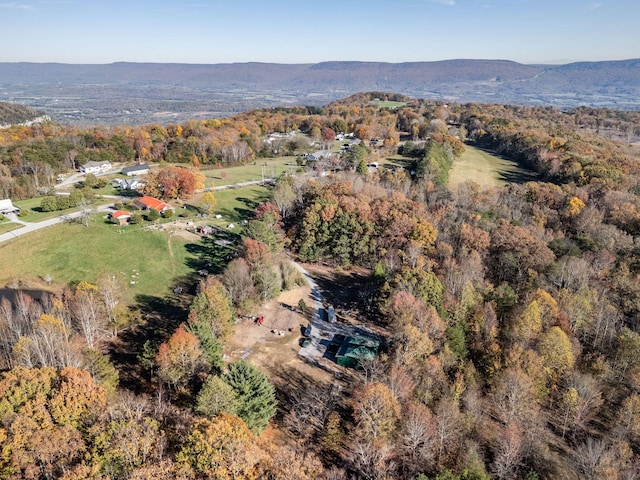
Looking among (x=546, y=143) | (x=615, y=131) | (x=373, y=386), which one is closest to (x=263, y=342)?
(x=373, y=386)

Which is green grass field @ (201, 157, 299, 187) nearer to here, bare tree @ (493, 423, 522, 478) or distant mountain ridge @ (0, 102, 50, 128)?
bare tree @ (493, 423, 522, 478)

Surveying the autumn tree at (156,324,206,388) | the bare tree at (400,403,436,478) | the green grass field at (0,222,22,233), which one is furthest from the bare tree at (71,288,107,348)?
the green grass field at (0,222,22,233)

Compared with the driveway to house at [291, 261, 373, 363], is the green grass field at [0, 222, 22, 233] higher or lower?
higher

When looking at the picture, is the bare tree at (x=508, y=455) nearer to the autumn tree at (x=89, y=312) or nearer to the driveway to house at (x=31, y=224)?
the autumn tree at (x=89, y=312)

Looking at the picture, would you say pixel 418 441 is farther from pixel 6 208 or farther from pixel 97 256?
pixel 6 208

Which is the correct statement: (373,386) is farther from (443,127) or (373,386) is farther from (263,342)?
(443,127)

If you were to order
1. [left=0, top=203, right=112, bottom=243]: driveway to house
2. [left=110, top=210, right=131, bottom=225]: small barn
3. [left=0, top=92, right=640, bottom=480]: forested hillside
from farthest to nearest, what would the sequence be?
[left=110, top=210, right=131, bottom=225]: small barn < [left=0, top=203, right=112, bottom=243]: driveway to house < [left=0, top=92, right=640, bottom=480]: forested hillside

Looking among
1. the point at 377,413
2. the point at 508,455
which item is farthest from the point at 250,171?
the point at 508,455
